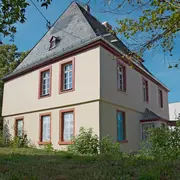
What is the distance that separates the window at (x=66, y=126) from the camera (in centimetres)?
1346

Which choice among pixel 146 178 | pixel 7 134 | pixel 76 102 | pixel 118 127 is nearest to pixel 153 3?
pixel 146 178

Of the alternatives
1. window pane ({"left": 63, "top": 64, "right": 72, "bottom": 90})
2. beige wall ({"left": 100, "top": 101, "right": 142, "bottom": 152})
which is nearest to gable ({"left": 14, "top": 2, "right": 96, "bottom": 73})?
window pane ({"left": 63, "top": 64, "right": 72, "bottom": 90})

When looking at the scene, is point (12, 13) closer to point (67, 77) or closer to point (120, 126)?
point (67, 77)

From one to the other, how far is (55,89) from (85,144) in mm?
4527

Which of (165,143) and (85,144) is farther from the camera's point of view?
(85,144)

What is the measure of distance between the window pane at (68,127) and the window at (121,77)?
3558mm

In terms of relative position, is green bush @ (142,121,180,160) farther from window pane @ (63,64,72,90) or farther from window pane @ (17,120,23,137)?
window pane @ (17,120,23,137)

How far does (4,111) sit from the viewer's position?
61.3ft

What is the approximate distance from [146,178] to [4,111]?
639 inches

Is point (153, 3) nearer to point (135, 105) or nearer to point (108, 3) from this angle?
point (108, 3)

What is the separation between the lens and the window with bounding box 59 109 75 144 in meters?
13.5

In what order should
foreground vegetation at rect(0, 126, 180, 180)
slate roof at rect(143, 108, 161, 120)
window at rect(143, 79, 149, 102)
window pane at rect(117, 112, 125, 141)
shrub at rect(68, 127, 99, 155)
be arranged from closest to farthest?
foreground vegetation at rect(0, 126, 180, 180), shrub at rect(68, 127, 99, 155), window pane at rect(117, 112, 125, 141), slate roof at rect(143, 108, 161, 120), window at rect(143, 79, 149, 102)

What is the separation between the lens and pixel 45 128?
1513 centimetres

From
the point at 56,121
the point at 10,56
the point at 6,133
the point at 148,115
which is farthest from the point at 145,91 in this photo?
the point at 10,56
